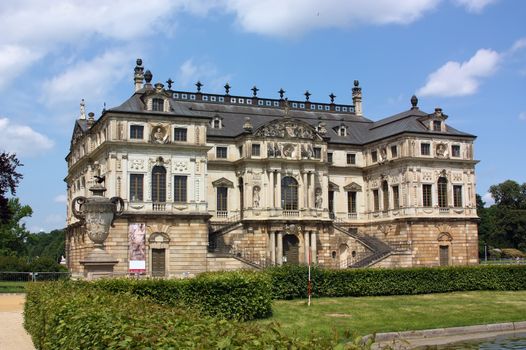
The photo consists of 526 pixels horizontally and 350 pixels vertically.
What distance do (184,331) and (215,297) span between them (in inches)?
658

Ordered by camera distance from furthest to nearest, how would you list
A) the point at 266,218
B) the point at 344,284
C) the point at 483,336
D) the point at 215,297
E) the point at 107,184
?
the point at 266,218 → the point at 107,184 → the point at 344,284 → the point at 215,297 → the point at 483,336

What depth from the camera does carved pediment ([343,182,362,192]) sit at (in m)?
58.4

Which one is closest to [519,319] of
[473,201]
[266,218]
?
[266,218]

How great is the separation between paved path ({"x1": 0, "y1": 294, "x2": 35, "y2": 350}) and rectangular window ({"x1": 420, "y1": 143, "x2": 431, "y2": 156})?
34.4m

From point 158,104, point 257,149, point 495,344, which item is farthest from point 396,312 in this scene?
point 257,149

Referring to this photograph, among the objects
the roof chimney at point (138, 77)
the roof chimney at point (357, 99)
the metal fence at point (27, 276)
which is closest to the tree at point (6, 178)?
the metal fence at point (27, 276)

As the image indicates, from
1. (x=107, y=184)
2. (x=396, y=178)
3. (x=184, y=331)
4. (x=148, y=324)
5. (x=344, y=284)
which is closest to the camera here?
(x=184, y=331)

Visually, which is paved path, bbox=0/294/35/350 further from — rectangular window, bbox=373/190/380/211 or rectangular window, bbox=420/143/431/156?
rectangular window, bbox=420/143/431/156

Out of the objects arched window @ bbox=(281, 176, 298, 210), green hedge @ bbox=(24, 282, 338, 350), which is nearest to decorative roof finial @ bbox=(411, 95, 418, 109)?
arched window @ bbox=(281, 176, 298, 210)

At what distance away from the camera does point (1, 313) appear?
2738 centimetres

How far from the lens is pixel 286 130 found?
52344 millimetres

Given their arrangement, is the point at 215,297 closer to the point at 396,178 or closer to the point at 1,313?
the point at 1,313

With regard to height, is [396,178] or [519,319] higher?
[396,178]

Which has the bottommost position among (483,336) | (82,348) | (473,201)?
(483,336)
